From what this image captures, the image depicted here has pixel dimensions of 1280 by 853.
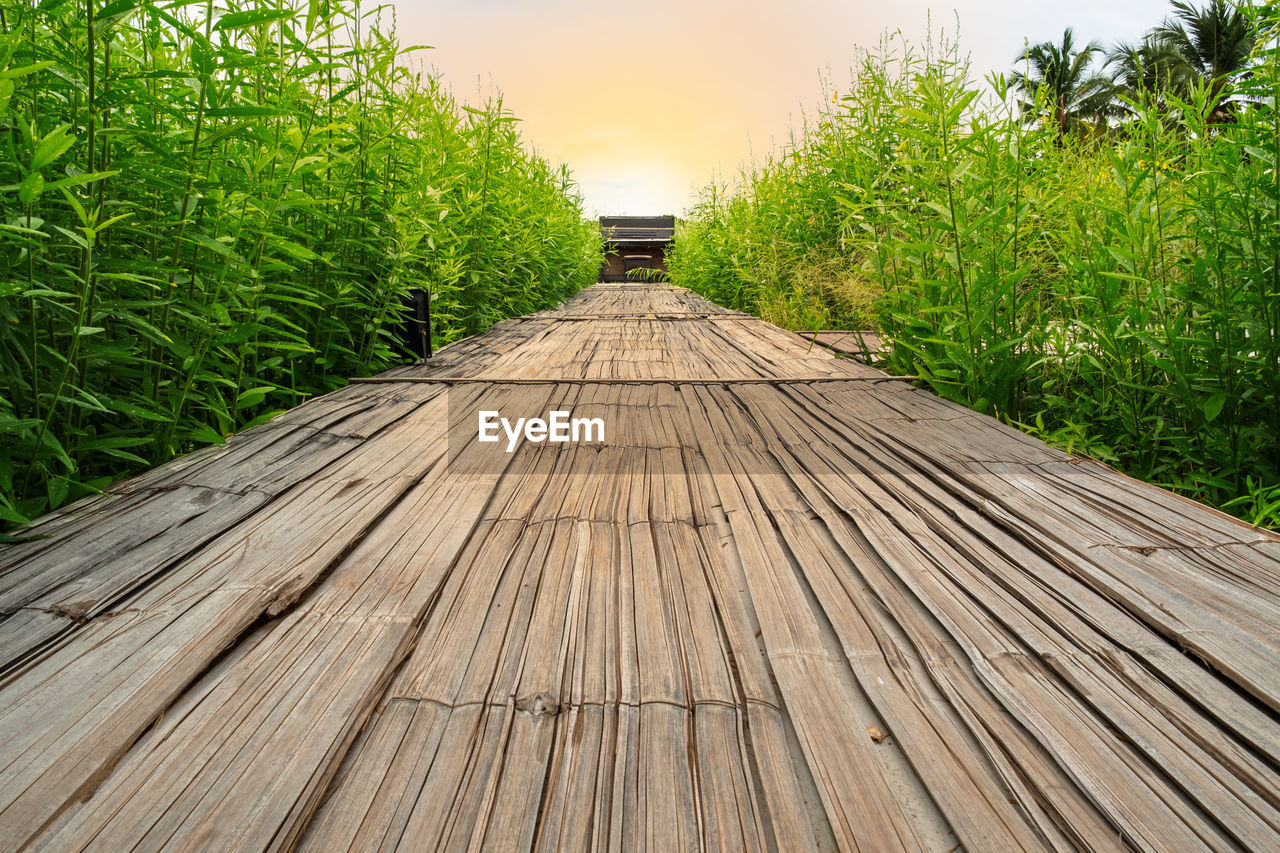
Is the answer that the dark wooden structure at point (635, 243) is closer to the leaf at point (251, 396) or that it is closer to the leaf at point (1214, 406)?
the leaf at point (251, 396)

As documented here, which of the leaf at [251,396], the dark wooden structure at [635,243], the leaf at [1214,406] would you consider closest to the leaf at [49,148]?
the leaf at [251,396]

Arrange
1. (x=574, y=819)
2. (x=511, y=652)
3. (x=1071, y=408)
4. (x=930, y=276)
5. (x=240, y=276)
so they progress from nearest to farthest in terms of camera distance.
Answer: (x=574, y=819) < (x=511, y=652) < (x=240, y=276) < (x=1071, y=408) < (x=930, y=276)

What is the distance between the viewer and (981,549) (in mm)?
1300

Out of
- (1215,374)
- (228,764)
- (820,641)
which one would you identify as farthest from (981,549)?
(228,764)

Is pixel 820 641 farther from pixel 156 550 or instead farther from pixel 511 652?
pixel 156 550

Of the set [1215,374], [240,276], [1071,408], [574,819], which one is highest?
[240,276]

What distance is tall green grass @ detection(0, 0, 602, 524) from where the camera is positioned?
133 centimetres

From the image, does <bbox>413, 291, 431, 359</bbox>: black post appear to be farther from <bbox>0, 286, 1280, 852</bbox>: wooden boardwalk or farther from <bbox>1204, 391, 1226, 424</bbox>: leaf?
<bbox>1204, 391, 1226, 424</bbox>: leaf

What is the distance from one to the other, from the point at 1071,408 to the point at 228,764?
2555 mm

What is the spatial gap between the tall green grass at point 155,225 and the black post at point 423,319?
1.38 feet

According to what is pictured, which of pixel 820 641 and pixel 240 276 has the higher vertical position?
pixel 240 276

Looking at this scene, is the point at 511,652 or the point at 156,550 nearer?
the point at 511,652

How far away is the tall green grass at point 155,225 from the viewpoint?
1.33m

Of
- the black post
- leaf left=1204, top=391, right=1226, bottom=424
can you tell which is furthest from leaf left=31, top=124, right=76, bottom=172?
leaf left=1204, top=391, right=1226, bottom=424
